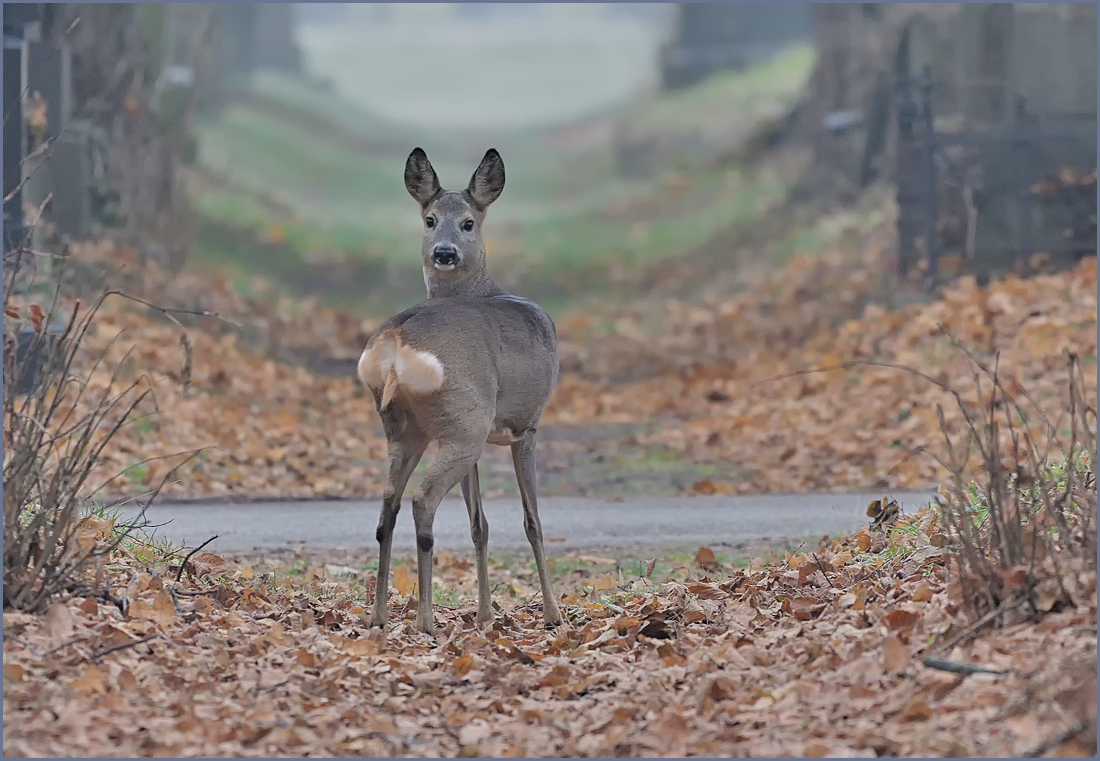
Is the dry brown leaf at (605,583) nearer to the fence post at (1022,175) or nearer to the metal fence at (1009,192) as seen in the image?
the metal fence at (1009,192)

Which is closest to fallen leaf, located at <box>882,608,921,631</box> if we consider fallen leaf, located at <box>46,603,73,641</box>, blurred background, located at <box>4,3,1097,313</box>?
fallen leaf, located at <box>46,603,73,641</box>

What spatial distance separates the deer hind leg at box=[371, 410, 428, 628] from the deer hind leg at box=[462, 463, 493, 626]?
38cm

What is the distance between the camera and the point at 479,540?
7641 millimetres

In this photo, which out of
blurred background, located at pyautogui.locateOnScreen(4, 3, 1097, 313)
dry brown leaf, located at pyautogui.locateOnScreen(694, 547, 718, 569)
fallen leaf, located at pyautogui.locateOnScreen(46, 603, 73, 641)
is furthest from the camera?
blurred background, located at pyautogui.locateOnScreen(4, 3, 1097, 313)

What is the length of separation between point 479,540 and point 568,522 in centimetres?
295

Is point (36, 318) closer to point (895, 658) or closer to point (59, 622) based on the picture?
point (59, 622)

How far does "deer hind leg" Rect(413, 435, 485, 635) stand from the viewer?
7.03 m

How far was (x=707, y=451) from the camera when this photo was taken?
1334 centimetres

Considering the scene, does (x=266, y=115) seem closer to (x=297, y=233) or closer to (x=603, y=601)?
(x=297, y=233)

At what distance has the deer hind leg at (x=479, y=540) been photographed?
752cm

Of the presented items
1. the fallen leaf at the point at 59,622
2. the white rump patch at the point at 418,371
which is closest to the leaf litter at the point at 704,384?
the white rump patch at the point at 418,371

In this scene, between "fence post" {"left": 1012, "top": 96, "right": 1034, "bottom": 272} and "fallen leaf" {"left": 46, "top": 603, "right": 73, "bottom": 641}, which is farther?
"fence post" {"left": 1012, "top": 96, "right": 1034, "bottom": 272}

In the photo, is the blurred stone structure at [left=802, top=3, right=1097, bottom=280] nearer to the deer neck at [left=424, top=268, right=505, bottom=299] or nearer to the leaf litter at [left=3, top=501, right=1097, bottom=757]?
the deer neck at [left=424, top=268, right=505, bottom=299]

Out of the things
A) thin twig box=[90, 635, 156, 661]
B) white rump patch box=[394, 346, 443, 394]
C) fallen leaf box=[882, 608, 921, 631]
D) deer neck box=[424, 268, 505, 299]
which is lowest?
thin twig box=[90, 635, 156, 661]
